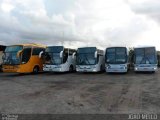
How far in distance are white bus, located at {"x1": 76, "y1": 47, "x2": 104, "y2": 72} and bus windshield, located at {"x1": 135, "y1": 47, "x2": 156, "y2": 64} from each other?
13.0 feet

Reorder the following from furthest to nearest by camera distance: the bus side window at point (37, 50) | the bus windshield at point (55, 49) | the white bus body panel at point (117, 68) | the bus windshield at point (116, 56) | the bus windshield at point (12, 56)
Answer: the bus side window at point (37, 50), the bus windshield at point (55, 49), the bus windshield at point (116, 56), the white bus body panel at point (117, 68), the bus windshield at point (12, 56)

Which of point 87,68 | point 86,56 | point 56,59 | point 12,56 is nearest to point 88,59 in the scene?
point 86,56

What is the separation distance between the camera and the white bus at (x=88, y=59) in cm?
2406

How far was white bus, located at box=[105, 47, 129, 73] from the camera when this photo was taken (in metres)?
23.5

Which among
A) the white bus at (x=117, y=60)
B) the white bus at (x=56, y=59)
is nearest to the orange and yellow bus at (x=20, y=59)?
the white bus at (x=56, y=59)

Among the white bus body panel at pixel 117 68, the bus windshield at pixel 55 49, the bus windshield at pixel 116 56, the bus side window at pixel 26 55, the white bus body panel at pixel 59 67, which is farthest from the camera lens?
the bus windshield at pixel 55 49

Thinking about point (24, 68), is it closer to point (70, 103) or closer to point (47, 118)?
point (70, 103)

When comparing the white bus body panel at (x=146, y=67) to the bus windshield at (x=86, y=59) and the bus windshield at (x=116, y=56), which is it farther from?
the bus windshield at (x=86, y=59)

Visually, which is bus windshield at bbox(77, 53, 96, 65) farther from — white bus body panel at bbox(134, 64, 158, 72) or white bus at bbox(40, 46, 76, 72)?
white bus body panel at bbox(134, 64, 158, 72)

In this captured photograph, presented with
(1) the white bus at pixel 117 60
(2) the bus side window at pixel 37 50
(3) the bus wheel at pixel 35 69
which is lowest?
(3) the bus wheel at pixel 35 69

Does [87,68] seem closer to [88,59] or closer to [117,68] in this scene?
[88,59]

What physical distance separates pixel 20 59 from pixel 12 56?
3.12 feet

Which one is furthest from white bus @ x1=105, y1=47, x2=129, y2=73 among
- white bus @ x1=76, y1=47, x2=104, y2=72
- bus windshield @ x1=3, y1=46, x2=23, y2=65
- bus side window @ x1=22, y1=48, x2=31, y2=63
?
bus windshield @ x1=3, y1=46, x2=23, y2=65

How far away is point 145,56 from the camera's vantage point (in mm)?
23906
